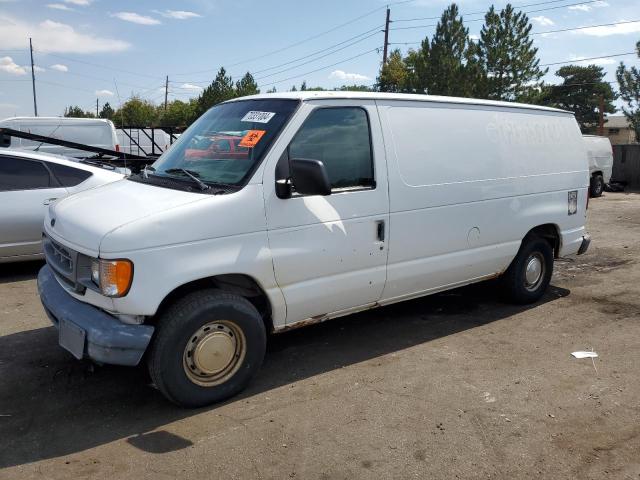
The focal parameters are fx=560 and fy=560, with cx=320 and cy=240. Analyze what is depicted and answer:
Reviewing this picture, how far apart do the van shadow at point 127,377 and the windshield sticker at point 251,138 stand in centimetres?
176

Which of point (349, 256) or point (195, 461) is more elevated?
point (349, 256)

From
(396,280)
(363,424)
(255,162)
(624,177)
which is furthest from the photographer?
(624,177)

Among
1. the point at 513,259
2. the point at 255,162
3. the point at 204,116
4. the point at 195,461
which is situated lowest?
the point at 195,461

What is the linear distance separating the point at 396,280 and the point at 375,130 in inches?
48.9

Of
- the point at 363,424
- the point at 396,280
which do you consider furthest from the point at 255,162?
the point at 363,424

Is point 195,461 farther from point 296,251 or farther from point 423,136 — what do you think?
point 423,136

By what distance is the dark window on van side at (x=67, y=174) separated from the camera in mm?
7258

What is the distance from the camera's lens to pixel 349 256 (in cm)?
428

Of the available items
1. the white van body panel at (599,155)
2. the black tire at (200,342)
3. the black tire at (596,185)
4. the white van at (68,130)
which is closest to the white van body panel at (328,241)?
the black tire at (200,342)

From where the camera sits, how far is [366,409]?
149 inches

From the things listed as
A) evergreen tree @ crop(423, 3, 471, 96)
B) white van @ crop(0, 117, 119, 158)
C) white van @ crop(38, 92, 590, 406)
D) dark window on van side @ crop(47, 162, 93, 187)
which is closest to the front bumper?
white van @ crop(38, 92, 590, 406)

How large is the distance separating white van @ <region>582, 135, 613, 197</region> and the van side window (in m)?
18.5

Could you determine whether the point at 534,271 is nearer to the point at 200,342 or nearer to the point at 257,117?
the point at 257,117

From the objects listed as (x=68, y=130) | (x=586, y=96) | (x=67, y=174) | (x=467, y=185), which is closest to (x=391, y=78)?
(x=586, y=96)
